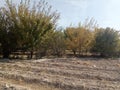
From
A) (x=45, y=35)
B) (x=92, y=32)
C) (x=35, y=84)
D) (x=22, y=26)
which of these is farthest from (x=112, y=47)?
(x=35, y=84)

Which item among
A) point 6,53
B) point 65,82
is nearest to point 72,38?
point 6,53

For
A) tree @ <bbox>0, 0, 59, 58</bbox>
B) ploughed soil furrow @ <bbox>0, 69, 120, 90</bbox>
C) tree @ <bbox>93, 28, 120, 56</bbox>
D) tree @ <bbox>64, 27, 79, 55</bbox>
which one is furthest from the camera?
tree @ <bbox>64, 27, 79, 55</bbox>

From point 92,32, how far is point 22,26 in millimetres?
13703

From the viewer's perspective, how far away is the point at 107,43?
32.5m

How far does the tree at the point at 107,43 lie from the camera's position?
32438 millimetres

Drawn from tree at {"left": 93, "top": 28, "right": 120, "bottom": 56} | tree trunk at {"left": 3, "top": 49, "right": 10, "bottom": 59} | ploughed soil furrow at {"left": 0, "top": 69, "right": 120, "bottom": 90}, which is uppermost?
tree at {"left": 93, "top": 28, "right": 120, "bottom": 56}

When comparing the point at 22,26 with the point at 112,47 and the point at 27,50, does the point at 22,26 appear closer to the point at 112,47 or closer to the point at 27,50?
the point at 27,50

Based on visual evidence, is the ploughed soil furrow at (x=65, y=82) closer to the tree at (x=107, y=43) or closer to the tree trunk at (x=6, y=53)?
the tree trunk at (x=6, y=53)

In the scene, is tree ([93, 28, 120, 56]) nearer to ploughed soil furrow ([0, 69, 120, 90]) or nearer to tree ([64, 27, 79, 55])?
tree ([64, 27, 79, 55])

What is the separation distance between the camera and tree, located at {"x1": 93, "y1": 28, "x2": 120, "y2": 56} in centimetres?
3244

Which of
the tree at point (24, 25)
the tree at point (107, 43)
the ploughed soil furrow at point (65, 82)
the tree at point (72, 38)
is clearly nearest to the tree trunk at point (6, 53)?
the tree at point (24, 25)

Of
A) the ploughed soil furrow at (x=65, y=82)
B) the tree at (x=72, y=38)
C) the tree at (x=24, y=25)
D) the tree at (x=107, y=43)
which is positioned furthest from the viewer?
the tree at (x=72, y=38)

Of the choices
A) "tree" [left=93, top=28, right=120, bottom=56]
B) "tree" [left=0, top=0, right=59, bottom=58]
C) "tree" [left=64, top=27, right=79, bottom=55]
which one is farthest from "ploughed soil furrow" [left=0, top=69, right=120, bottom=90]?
"tree" [left=93, top=28, right=120, bottom=56]

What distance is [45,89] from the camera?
34.3ft
